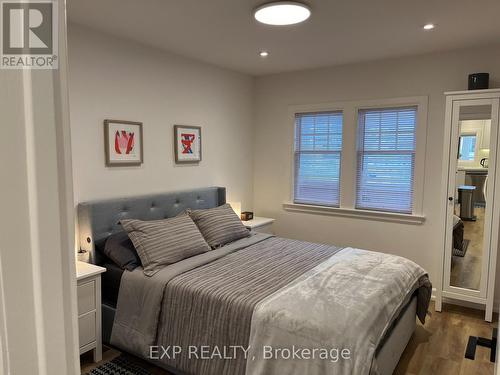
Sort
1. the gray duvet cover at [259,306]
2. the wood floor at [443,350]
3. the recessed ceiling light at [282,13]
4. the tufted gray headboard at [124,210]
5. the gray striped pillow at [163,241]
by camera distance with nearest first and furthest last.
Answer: the gray duvet cover at [259,306], the recessed ceiling light at [282,13], the wood floor at [443,350], the gray striped pillow at [163,241], the tufted gray headboard at [124,210]

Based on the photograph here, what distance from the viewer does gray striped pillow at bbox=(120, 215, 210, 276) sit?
274cm

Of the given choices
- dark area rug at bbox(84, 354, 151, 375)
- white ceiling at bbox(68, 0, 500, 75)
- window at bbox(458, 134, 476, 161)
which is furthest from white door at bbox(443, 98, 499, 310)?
dark area rug at bbox(84, 354, 151, 375)

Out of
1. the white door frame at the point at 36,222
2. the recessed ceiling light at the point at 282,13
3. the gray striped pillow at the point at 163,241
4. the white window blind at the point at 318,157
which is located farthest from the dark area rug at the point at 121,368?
the white window blind at the point at 318,157

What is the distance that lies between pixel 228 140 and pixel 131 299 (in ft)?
7.90

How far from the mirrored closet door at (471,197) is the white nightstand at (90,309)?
3074mm

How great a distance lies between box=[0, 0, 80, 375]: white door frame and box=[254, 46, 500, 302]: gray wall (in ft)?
11.9

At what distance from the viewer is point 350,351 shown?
6.02ft

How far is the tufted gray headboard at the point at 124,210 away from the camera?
9.57 ft

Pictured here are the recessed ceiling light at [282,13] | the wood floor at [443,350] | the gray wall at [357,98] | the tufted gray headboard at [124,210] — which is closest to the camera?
the recessed ceiling light at [282,13]

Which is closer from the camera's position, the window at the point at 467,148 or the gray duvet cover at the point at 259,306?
the gray duvet cover at the point at 259,306

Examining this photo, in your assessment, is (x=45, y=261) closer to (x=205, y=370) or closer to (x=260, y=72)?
(x=205, y=370)

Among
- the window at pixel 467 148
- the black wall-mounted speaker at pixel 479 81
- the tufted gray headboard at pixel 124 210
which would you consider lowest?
the tufted gray headboard at pixel 124 210

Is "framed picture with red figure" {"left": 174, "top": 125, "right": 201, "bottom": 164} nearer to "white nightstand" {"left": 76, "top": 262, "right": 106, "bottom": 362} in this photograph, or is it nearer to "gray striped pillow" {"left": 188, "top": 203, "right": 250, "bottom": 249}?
"gray striped pillow" {"left": 188, "top": 203, "right": 250, "bottom": 249}

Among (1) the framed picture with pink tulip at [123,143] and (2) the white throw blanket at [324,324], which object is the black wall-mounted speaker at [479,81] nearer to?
(2) the white throw blanket at [324,324]
